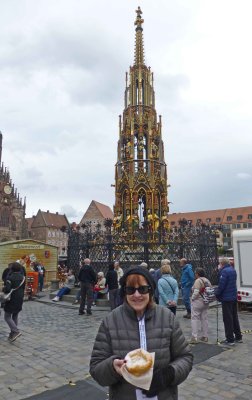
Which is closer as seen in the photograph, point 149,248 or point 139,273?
point 139,273

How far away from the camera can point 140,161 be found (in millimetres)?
19109

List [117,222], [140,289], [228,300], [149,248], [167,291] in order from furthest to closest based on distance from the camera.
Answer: [117,222], [149,248], [167,291], [228,300], [140,289]

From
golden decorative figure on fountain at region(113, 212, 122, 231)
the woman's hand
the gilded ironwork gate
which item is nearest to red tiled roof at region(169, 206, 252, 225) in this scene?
golden decorative figure on fountain at region(113, 212, 122, 231)

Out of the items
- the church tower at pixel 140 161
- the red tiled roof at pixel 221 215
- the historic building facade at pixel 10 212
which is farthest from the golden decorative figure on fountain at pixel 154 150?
the red tiled roof at pixel 221 215

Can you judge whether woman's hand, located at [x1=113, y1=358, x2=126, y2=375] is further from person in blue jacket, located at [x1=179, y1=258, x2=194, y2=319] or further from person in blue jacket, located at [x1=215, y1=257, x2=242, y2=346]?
person in blue jacket, located at [x1=179, y1=258, x2=194, y2=319]

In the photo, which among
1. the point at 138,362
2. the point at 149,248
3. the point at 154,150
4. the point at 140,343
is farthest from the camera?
the point at 154,150

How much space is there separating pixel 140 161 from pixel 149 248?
22.5 ft

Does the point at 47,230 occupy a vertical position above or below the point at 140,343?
above

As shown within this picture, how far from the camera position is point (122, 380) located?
1958 millimetres

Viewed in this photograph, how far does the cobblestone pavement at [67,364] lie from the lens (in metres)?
4.16

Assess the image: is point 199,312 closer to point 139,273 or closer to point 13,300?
point 13,300

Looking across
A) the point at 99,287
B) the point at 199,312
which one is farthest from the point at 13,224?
the point at 199,312

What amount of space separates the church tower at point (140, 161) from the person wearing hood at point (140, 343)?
14623 millimetres

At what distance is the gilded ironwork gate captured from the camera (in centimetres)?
1329
